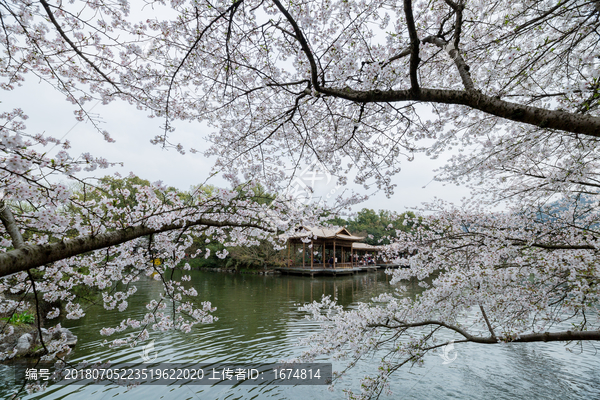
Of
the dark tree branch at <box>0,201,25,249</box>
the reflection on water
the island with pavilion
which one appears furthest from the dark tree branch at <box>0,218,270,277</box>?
the island with pavilion

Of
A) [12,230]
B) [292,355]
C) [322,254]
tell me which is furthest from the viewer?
[322,254]

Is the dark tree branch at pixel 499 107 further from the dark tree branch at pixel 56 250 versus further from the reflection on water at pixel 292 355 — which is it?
the reflection on water at pixel 292 355

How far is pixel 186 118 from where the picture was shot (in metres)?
3.92

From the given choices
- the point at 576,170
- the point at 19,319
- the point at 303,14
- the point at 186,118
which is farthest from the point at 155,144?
the point at 19,319

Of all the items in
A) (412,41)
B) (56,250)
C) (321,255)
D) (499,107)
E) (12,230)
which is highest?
(412,41)

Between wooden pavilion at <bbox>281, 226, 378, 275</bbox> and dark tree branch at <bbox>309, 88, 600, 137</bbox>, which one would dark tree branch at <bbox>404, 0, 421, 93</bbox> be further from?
wooden pavilion at <bbox>281, 226, 378, 275</bbox>

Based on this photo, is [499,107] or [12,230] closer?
[12,230]

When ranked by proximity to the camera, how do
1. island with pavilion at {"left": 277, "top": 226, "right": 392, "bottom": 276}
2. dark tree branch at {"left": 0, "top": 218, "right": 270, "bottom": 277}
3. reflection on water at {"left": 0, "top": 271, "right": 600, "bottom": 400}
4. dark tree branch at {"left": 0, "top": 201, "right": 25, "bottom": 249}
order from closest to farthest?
dark tree branch at {"left": 0, "top": 218, "right": 270, "bottom": 277}, dark tree branch at {"left": 0, "top": 201, "right": 25, "bottom": 249}, reflection on water at {"left": 0, "top": 271, "right": 600, "bottom": 400}, island with pavilion at {"left": 277, "top": 226, "right": 392, "bottom": 276}

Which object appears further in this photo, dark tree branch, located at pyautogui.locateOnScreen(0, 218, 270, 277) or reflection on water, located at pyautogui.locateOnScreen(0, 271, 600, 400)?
reflection on water, located at pyautogui.locateOnScreen(0, 271, 600, 400)

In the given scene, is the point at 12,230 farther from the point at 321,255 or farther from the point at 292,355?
the point at 321,255

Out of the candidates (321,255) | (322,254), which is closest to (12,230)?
(322,254)

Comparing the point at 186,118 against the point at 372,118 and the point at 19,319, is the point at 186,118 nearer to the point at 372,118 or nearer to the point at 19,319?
the point at 372,118

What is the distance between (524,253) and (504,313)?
0.92 m

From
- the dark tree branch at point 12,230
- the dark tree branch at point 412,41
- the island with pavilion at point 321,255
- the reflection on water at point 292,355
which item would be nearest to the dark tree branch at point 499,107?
the dark tree branch at point 412,41
